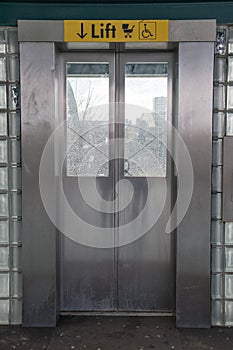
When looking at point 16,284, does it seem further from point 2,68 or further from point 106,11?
point 106,11

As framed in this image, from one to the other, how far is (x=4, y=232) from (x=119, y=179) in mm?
1086

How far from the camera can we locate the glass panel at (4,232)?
3662 millimetres

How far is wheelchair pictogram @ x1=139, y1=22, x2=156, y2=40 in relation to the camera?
11.3ft

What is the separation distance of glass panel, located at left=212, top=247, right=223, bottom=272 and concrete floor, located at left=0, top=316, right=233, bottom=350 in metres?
0.50

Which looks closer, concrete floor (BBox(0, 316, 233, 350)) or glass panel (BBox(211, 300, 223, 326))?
concrete floor (BBox(0, 316, 233, 350))

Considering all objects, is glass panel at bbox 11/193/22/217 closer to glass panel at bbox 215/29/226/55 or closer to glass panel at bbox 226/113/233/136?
glass panel at bbox 226/113/233/136

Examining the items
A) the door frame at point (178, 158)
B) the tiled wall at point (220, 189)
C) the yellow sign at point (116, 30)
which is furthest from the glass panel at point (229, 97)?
the yellow sign at point (116, 30)

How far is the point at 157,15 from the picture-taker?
352cm

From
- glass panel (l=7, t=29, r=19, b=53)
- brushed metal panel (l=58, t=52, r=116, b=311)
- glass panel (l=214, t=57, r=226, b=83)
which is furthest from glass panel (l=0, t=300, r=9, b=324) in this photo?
glass panel (l=214, t=57, r=226, b=83)

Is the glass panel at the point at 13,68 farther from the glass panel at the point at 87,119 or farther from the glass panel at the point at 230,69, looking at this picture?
the glass panel at the point at 230,69

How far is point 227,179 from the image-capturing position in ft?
11.7

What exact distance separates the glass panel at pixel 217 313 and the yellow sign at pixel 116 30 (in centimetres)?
221

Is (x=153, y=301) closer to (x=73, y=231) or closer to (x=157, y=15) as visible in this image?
(x=73, y=231)

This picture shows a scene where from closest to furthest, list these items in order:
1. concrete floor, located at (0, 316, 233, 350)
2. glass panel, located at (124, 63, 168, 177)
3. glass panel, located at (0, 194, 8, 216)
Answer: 1. concrete floor, located at (0, 316, 233, 350)
2. glass panel, located at (0, 194, 8, 216)
3. glass panel, located at (124, 63, 168, 177)
